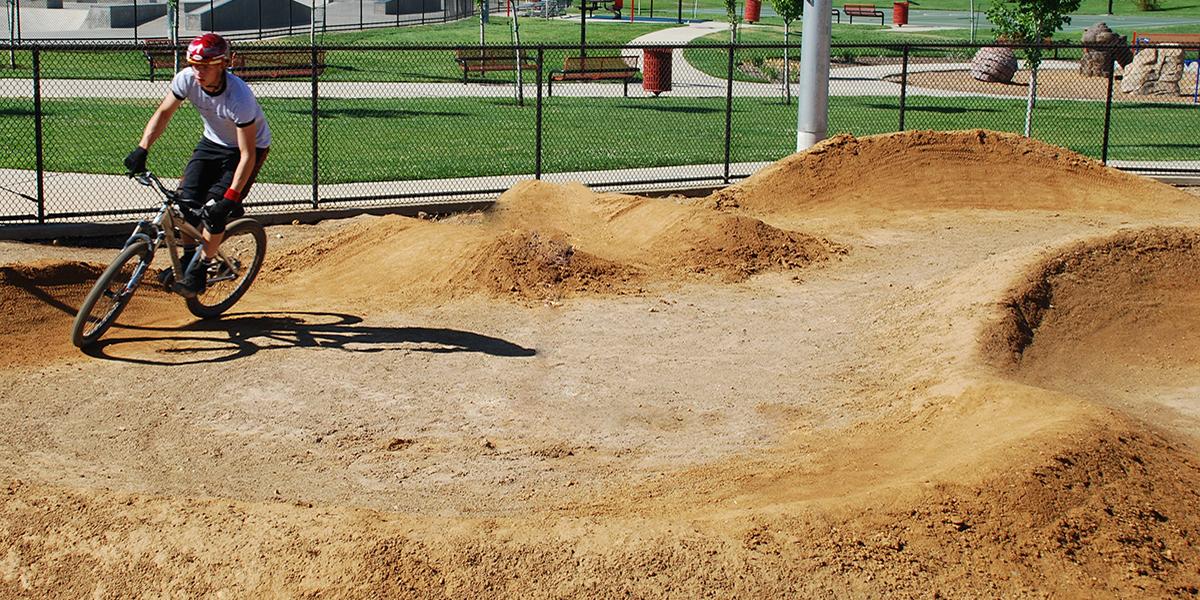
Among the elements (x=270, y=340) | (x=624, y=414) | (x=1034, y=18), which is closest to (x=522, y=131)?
(x=1034, y=18)

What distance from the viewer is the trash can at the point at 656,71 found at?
27.8 m

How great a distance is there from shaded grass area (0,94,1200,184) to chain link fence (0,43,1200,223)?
0.18ft

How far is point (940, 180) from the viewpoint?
15.8 m

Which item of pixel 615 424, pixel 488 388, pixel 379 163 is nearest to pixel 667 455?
pixel 615 424

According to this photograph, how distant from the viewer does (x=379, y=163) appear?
18.2 metres

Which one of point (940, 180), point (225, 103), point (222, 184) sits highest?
→ point (225, 103)

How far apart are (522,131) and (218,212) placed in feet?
42.4

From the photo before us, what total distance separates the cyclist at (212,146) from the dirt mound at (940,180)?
694cm

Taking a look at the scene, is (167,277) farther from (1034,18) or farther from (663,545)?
(1034,18)

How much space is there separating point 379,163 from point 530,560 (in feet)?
43.4

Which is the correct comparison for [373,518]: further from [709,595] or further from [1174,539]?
[1174,539]

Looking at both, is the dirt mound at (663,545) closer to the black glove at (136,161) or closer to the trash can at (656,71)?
the black glove at (136,161)

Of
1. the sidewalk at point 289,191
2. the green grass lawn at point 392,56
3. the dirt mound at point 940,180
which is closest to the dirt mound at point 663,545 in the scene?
the sidewalk at point 289,191

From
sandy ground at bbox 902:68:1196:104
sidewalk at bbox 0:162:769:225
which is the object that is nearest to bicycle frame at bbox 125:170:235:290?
sidewalk at bbox 0:162:769:225
